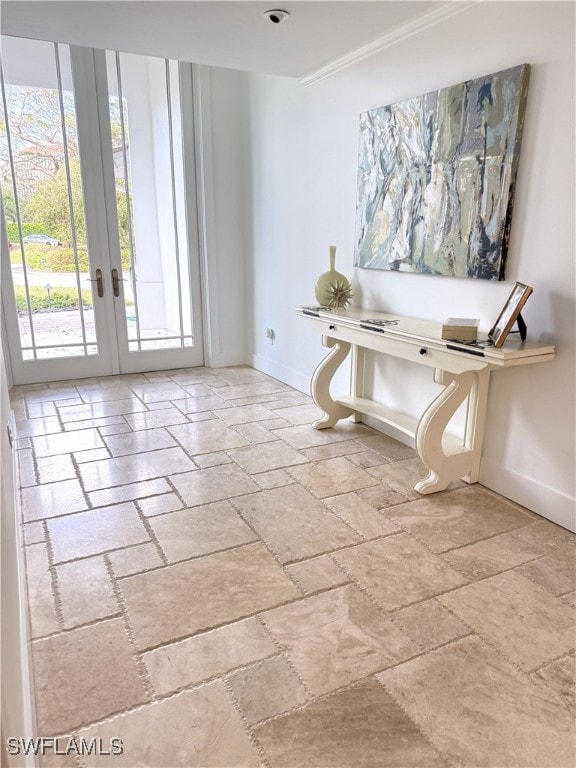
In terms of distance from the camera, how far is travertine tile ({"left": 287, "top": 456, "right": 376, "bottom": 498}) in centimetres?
273

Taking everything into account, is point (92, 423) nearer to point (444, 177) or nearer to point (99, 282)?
point (99, 282)

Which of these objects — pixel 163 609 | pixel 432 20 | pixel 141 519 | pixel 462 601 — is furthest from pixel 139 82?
pixel 462 601

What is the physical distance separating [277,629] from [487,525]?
1.17m

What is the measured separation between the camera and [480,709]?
4.84 ft

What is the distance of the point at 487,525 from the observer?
7.88ft

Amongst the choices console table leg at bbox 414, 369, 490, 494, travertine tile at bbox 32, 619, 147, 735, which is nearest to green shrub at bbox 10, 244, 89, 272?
console table leg at bbox 414, 369, 490, 494

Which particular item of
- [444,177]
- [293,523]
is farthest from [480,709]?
[444,177]

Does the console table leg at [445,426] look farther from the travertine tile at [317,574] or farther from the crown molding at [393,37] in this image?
the crown molding at [393,37]

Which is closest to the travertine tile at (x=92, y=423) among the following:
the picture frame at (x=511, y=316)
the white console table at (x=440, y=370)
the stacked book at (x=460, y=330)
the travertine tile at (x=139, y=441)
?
the travertine tile at (x=139, y=441)

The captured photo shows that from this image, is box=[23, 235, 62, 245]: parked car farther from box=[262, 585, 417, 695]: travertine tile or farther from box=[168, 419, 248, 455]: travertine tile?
box=[262, 585, 417, 695]: travertine tile

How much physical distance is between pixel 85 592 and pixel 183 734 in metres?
0.74

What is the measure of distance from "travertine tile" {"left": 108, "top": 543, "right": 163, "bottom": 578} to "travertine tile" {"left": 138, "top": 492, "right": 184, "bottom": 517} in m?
0.28

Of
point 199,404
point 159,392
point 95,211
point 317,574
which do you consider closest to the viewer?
point 317,574

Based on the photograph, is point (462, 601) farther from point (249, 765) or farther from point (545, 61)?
point (545, 61)
